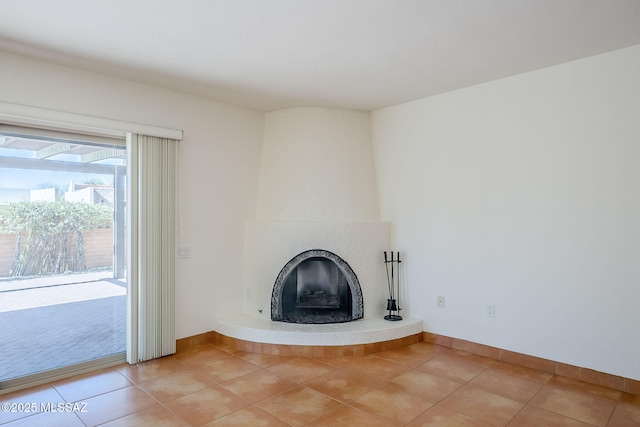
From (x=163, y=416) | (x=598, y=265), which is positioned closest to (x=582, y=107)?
(x=598, y=265)

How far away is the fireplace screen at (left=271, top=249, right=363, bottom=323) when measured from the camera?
3.94 metres

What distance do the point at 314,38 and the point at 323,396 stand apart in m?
2.45

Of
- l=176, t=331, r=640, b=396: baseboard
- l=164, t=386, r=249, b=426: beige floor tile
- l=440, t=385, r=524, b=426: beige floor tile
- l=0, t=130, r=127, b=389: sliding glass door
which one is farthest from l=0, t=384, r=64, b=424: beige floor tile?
l=440, t=385, r=524, b=426: beige floor tile

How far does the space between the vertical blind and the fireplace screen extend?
1.03 m

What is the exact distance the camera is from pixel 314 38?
2559 millimetres

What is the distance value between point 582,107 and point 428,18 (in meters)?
1.55

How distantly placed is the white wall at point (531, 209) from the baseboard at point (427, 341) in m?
0.06

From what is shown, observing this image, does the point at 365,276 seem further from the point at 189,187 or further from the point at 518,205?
the point at 189,187

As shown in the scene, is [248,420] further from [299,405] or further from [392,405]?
[392,405]

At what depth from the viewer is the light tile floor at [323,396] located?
243 centimetres

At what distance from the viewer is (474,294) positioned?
3.59m

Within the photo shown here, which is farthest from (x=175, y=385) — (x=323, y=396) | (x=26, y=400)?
(x=323, y=396)

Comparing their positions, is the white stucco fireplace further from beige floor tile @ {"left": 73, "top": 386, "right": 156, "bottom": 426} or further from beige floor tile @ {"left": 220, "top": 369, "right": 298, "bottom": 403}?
beige floor tile @ {"left": 73, "top": 386, "right": 156, "bottom": 426}

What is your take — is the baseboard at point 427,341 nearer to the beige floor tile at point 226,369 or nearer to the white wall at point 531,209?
the white wall at point 531,209
